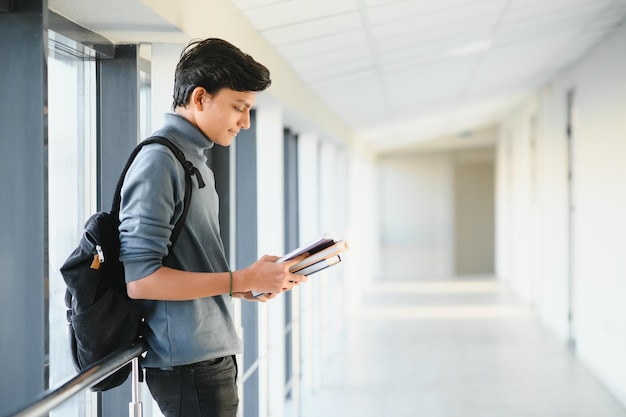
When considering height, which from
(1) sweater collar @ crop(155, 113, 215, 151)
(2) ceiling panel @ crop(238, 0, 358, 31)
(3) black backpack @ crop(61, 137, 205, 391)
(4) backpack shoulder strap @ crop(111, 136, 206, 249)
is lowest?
(3) black backpack @ crop(61, 137, 205, 391)

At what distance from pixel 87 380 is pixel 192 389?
211 millimetres

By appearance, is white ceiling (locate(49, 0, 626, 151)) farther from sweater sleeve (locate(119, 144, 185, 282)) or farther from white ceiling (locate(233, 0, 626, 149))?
sweater sleeve (locate(119, 144, 185, 282))

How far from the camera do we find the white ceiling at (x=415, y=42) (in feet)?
8.50

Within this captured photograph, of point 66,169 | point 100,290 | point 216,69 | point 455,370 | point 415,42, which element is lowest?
point 455,370

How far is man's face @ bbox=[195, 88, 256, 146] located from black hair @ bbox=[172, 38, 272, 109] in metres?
0.01

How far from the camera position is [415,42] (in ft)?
11.4

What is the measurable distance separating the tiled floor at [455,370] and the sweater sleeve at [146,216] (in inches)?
111

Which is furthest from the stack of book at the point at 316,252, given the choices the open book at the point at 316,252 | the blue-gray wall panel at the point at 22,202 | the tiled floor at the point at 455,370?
the tiled floor at the point at 455,370

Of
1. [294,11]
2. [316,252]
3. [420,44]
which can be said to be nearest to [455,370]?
[420,44]

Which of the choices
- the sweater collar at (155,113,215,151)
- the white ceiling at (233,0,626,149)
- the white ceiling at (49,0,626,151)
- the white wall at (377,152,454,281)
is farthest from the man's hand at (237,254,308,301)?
the white wall at (377,152,454,281)

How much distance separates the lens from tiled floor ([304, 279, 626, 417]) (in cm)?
394

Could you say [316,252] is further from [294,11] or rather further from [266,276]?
[294,11]

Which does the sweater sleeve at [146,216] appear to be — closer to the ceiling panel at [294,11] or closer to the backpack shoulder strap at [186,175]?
the backpack shoulder strap at [186,175]

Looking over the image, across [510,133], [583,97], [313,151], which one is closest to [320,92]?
[313,151]
